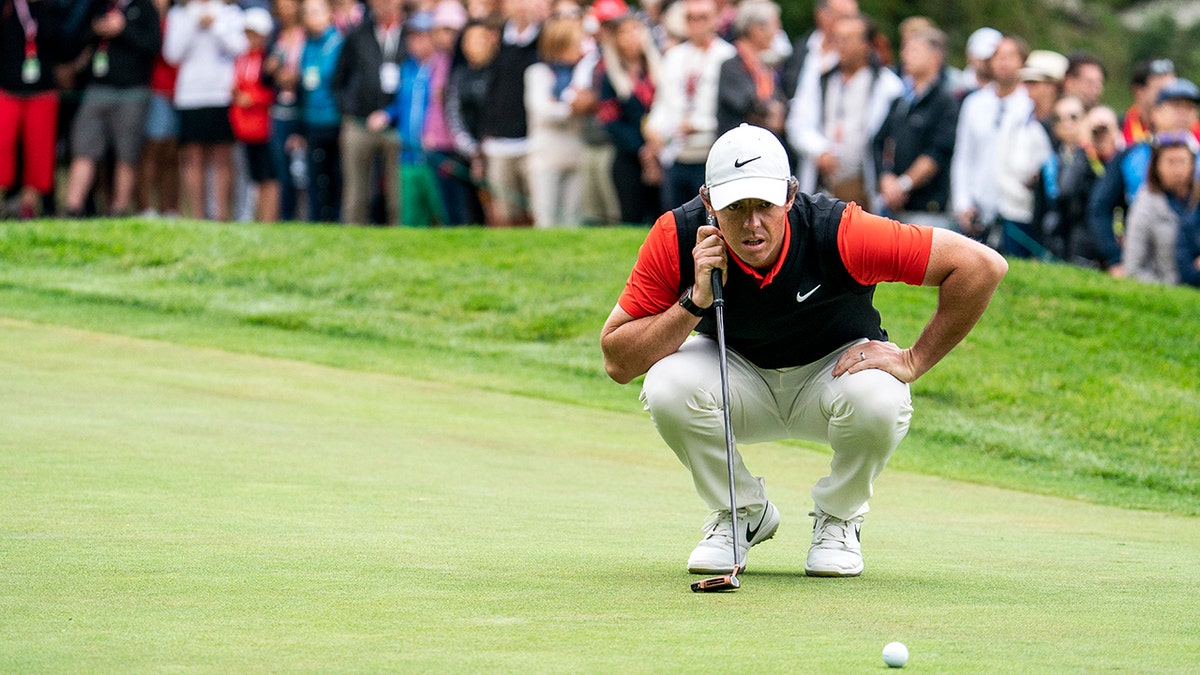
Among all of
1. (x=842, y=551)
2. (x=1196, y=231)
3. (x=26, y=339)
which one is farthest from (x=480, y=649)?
(x=1196, y=231)

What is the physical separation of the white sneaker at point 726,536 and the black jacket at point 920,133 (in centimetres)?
839

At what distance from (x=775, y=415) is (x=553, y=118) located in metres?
10.1

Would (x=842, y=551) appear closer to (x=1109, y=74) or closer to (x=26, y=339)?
(x=26, y=339)

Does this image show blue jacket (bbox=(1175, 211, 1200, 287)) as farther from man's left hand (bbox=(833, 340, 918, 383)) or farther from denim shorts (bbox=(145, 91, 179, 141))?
denim shorts (bbox=(145, 91, 179, 141))

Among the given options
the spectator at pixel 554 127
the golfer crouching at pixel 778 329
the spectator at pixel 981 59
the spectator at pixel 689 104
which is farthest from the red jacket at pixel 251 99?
the golfer crouching at pixel 778 329

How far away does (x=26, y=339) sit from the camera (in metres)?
12.2

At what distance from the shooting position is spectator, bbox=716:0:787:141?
14555 mm

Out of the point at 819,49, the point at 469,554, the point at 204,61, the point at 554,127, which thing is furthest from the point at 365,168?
the point at 469,554

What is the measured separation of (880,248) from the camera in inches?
221

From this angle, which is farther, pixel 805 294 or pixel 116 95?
pixel 116 95

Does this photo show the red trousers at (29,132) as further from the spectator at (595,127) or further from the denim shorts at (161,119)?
the spectator at (595,127)

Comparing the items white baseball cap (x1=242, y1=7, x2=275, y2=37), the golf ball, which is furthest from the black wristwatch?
white baseball cap (x1=242, y1=7, x2=275, y2=37)

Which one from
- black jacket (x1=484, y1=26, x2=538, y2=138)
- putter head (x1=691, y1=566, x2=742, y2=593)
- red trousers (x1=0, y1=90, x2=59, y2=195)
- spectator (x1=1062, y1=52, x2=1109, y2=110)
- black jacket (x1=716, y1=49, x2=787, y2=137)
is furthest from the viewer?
red trousers (x1=0, y1=90, x2=59, y2=195)

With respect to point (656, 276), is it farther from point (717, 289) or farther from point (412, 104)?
point (412, 104)
